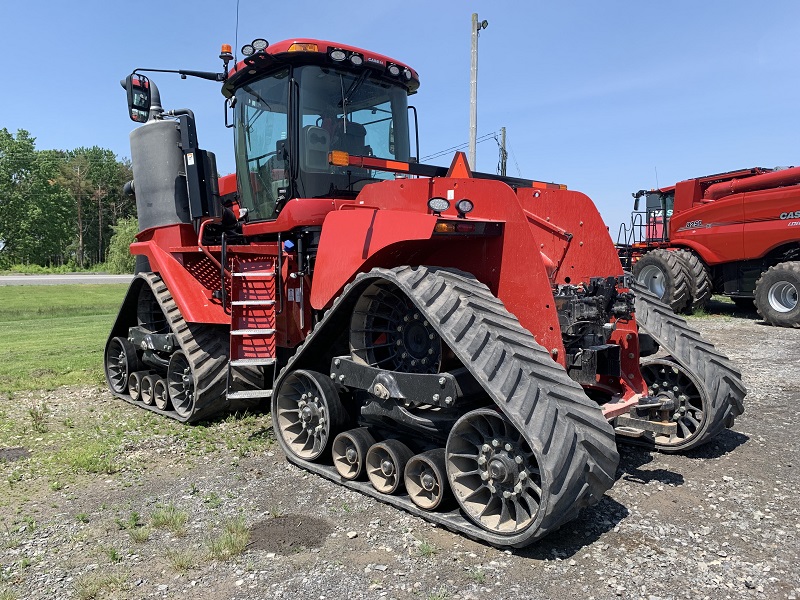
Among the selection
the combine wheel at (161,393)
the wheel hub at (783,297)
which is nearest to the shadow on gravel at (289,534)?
the combine wheel at (161,393)

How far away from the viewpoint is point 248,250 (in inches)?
246

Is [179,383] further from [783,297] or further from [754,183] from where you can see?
[754,183]

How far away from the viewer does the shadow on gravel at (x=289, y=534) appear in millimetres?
3639

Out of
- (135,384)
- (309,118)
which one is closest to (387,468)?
(309,118)

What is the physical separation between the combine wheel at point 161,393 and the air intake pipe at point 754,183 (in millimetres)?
12709

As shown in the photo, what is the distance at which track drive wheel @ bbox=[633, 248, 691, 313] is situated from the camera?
14.1 m

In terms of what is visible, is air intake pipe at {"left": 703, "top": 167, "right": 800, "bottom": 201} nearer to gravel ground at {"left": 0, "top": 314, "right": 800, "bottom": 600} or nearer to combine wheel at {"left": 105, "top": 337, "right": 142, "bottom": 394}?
gravel ground at {"left": 0, "top": 314, "right": 800, "bottom": 600}

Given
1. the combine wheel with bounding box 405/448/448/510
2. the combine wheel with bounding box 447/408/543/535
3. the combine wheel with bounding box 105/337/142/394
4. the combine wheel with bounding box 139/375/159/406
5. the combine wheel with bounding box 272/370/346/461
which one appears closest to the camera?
the combine wheel with bounding box 447/408/543/535

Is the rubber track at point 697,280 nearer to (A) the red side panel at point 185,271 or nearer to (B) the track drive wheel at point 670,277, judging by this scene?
(B) the track drive wheel at point 670,277

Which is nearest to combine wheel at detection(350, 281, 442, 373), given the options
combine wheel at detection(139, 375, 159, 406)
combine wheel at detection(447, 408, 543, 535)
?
combine wheel at detection(447, 408, 543, 535)

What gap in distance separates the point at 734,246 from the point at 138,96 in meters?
12.3

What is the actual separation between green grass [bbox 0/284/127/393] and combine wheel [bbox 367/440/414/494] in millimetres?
5821

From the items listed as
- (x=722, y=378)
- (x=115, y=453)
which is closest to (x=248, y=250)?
(x=115, y=453)

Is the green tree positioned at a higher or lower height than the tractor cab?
lower
